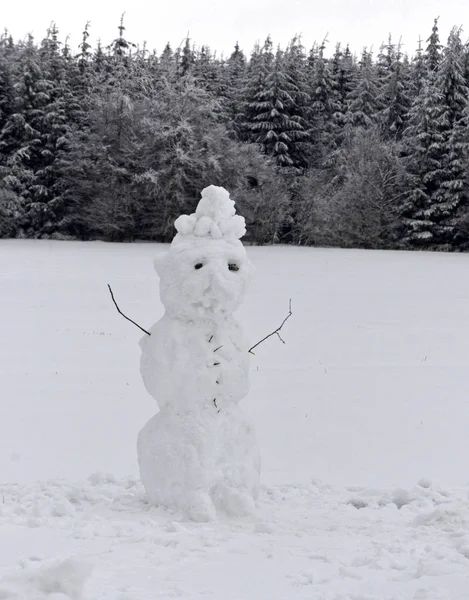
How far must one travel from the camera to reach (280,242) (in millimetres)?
39250

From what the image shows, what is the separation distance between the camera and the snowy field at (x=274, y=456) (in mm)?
4070

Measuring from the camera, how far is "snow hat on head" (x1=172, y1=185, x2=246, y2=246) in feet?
19.1

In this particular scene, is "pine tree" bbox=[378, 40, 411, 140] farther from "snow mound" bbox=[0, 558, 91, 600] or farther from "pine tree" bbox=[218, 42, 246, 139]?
"snow mound" bbox=[0, 558, 91, 600]

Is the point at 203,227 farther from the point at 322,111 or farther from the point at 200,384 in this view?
the point at 322,111

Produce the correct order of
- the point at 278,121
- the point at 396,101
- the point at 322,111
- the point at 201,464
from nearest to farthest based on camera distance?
the point at 201,464, the point at 278,121, the point at 396,101, the point at 322,111

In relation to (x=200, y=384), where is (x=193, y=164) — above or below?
above

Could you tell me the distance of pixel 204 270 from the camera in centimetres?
555

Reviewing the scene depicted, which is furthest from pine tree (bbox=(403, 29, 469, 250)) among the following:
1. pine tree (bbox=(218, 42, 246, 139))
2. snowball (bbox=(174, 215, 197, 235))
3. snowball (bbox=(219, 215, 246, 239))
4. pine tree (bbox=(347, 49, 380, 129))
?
snowball (bbox=(174, 215, 197, 235))

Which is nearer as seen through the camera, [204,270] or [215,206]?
[204,270]

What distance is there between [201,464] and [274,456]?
2976mm

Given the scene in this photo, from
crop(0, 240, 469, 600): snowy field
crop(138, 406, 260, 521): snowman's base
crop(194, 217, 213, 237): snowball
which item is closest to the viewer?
crop(0, 240, 469, 600): snowy field

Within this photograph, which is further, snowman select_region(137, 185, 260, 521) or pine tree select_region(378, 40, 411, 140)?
pine tree select_region(378, 40, 411, 140)

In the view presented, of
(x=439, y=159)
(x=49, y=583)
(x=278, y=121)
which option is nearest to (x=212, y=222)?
(x=49, y=583)

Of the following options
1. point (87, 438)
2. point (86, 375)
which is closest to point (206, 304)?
point (87, 438)
